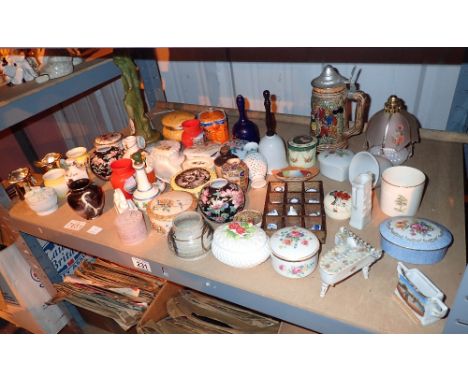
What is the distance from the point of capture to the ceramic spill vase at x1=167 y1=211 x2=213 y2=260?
93cm

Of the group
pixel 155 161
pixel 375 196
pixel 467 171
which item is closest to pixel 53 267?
pixel 155 161

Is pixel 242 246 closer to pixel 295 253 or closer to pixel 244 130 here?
pixel 295 253

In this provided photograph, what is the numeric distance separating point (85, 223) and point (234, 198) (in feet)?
1.56

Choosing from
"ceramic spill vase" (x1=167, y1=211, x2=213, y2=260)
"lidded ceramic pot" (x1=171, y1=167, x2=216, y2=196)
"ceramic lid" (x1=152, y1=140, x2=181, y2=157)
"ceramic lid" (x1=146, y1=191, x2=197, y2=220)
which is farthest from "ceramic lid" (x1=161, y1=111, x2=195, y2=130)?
"ceramic spill vase" (x1=167, y1=211, x2=213, y2=260)

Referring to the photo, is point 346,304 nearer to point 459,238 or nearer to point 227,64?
point 459,238

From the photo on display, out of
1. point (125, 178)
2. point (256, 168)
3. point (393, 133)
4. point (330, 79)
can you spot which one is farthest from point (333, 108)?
point (125, 178)

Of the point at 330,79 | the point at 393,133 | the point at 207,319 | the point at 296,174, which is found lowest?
the point at 207,319

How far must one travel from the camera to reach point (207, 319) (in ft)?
4.32

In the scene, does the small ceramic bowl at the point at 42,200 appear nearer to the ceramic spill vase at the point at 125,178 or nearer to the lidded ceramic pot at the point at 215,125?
the ceramic spill vase at the point at 125,178

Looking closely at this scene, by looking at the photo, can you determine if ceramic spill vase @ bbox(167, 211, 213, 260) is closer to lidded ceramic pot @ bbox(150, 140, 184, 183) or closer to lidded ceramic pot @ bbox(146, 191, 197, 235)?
lidded ceramic pot @ bbox(146, 191, 197, 235)

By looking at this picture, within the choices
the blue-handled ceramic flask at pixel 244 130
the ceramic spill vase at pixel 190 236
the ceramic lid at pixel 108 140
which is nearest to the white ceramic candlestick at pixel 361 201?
the ceramic spill vase at pixel 190 236

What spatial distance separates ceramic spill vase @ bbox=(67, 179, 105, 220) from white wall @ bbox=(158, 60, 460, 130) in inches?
33.4

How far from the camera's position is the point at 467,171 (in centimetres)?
122

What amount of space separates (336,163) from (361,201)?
0.76ft
